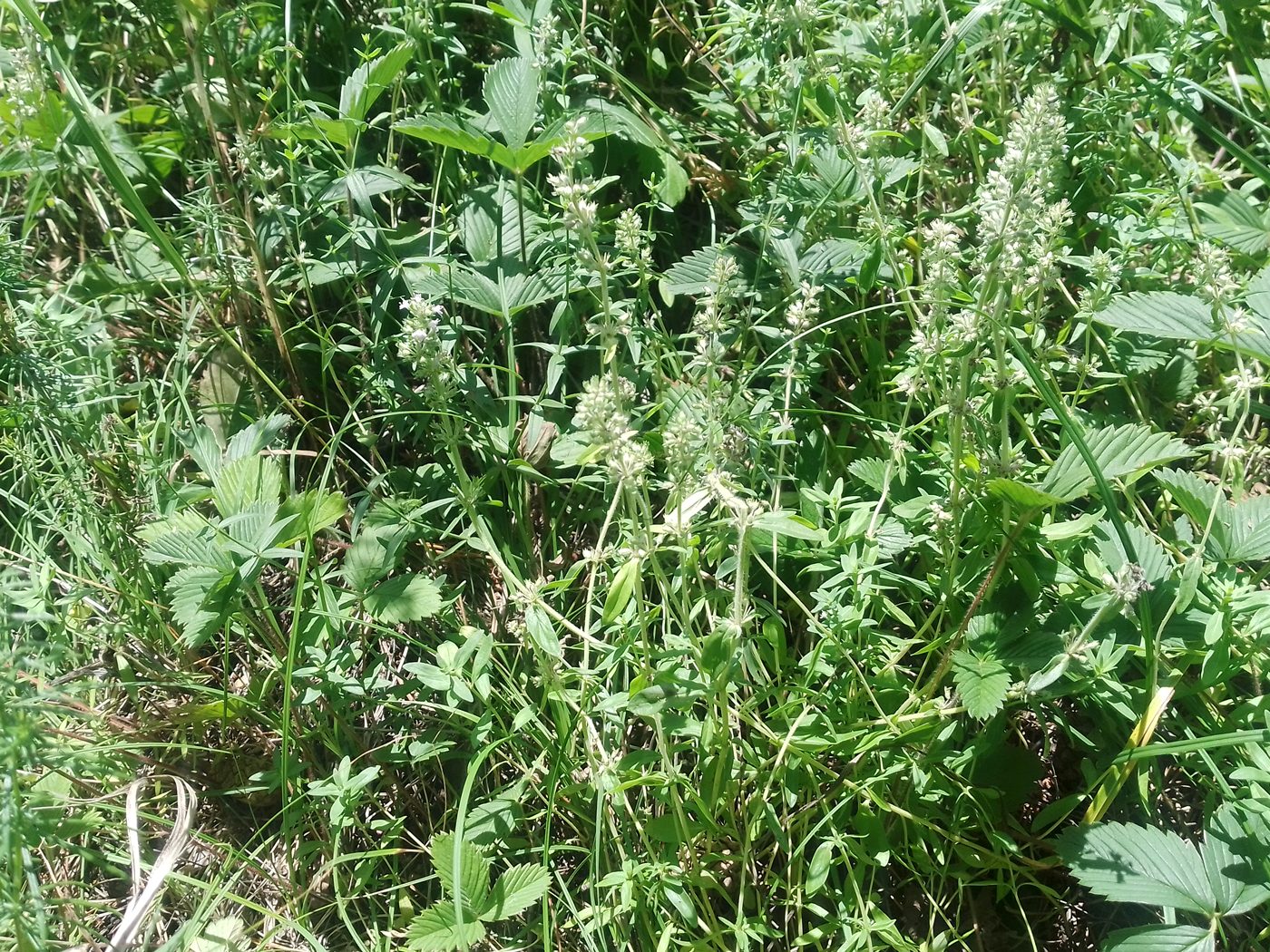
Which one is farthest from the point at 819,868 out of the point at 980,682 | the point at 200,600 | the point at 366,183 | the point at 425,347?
the point at 366,183

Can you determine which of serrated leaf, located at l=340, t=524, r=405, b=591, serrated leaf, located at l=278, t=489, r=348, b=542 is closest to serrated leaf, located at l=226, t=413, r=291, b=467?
serrated leaf, located at l=278, t=489, r=348, b=542

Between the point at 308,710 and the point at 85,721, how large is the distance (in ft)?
1.51

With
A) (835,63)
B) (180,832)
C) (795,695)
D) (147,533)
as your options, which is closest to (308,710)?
(180,832)

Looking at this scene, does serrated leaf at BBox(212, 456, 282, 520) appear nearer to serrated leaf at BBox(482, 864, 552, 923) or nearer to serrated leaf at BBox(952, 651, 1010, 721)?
serrated leaf at BBox(482, 864, 552, 923)

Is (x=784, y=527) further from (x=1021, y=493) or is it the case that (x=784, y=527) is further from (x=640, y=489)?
(x=640, y=489)

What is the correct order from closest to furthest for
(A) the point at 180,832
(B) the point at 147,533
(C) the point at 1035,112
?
(C) the point at 1035,112
(A) the point at 180,832
(B) the point at 147,533

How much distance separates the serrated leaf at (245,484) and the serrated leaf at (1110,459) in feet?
4.46

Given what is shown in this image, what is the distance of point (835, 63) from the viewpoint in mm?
2213

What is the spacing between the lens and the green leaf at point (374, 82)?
2043mm

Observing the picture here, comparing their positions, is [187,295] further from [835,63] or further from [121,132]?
[835,63]

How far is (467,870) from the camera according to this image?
1.69 meters

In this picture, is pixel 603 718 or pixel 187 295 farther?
pixel 187 295

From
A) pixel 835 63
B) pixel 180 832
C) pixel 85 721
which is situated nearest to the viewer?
pixel 180 832

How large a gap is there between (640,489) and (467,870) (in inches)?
30.6
